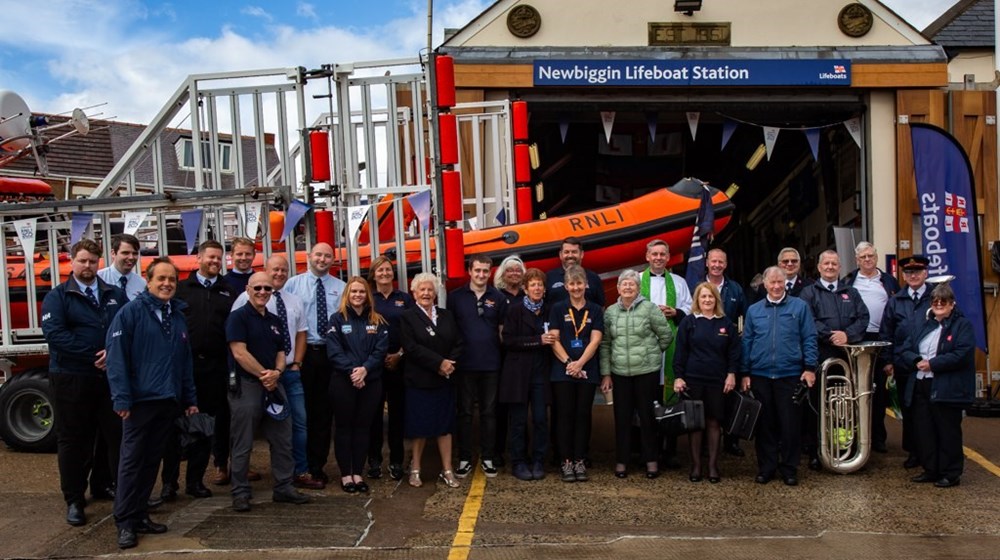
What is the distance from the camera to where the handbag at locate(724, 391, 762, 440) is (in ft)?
20.1

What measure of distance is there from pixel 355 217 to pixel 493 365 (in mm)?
1462

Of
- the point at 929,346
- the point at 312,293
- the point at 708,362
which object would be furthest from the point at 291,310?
the point at 929,346

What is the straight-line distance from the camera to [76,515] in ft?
17.5

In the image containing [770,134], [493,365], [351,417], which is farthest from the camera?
[770,134]

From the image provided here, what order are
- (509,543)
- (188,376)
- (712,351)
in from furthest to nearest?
(712,351) → (188,376) → (509,543)

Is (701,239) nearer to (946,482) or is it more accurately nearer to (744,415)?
(744,415)

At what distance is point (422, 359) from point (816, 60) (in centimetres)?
616

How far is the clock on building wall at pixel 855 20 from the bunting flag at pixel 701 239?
297 cm

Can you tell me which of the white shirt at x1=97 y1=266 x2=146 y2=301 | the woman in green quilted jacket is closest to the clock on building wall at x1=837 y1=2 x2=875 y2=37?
the woman in green quilted jacket

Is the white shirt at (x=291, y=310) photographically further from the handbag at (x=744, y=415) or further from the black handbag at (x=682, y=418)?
the handbag at (x=744, y=415)

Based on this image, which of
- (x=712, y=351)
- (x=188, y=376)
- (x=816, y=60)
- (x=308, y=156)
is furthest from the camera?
(x=816, y=60)

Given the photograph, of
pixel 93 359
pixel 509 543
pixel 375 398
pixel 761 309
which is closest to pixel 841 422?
pixel 761 309

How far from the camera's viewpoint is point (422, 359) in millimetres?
6023

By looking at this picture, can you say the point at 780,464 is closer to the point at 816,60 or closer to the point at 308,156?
the point at 308,156
